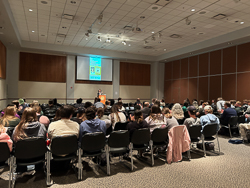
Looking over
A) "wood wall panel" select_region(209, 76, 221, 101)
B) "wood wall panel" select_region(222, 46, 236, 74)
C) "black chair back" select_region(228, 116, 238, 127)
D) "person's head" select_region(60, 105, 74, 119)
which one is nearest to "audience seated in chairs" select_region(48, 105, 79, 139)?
"person's head" select_region(60, 105, 74, 119)

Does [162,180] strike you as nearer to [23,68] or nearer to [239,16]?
[239,16]

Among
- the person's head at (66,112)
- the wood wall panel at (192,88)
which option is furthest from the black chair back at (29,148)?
the wood wall panel at (192,88)

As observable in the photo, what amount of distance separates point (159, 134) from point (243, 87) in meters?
8.67

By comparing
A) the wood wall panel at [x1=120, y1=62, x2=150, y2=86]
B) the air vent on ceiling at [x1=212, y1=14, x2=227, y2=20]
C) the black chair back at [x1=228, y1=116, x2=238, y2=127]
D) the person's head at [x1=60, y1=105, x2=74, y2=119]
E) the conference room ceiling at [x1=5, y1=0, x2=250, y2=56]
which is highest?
the conference room ceiling at [x1=5, y1=0, x2=250, y2=56]

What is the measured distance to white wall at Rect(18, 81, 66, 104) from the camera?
12.7m

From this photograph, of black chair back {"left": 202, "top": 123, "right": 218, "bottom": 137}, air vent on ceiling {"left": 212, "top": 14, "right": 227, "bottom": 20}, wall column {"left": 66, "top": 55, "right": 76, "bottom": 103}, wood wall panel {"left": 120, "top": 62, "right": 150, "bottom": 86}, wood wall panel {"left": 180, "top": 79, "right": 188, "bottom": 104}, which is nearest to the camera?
black chair back {"left": 202, "top": 123, "right": 218, "bottom": 137}

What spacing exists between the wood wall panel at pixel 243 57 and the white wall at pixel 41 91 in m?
11.9

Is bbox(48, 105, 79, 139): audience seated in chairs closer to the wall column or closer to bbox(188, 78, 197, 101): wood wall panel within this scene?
the wall column

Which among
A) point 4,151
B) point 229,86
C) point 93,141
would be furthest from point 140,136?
point 229,86

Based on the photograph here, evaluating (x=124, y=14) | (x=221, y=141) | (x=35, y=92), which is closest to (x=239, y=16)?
(x=124, y=14)

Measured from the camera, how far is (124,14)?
306 inches

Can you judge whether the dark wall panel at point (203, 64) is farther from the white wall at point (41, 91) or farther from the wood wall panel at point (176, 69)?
the white wall at point (41, 91)

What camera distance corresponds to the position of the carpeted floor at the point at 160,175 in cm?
312

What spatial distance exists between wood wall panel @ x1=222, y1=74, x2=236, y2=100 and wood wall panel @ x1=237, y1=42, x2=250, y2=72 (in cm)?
65
